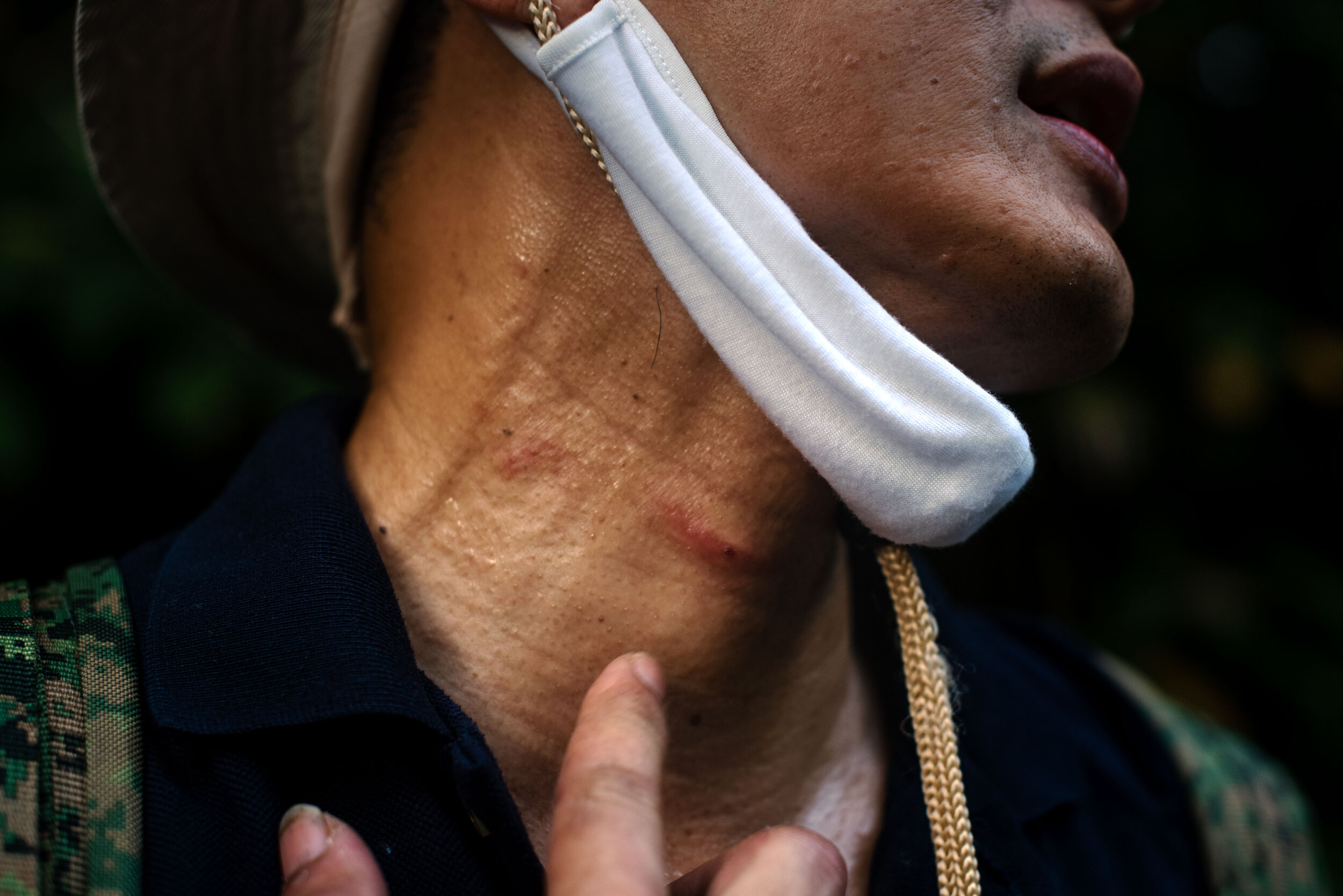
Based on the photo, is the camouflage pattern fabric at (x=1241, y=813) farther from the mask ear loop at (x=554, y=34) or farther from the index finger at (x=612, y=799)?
the mask ear loop at (x=554, y=34)

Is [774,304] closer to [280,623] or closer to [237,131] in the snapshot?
[280,623]

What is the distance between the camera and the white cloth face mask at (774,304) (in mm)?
884

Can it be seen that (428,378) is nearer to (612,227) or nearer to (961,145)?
(612,227)

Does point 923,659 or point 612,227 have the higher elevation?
point 612,227

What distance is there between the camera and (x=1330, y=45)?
6.71 feet

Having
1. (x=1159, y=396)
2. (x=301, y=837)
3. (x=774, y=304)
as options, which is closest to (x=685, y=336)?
(x=774, y=304)

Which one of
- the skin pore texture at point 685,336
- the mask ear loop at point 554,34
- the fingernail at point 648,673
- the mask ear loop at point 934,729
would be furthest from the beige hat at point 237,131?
the mask ear loop at point 934,729

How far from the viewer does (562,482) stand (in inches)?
39.6

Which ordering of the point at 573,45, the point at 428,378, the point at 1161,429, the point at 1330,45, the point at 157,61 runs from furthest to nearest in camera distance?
the point at 1161,429 → the point at 1330,45 → the point at 157,61 → the point at 428,378 → the point at 573,45

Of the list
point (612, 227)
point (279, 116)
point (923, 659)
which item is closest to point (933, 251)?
point (612, 227)

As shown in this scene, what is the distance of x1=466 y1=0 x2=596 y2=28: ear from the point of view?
936 mm

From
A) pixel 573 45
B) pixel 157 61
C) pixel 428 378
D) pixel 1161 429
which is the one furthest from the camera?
pixel 1161 429

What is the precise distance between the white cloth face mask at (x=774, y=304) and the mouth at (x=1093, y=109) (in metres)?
0.33

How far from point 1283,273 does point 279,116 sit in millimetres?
2279
